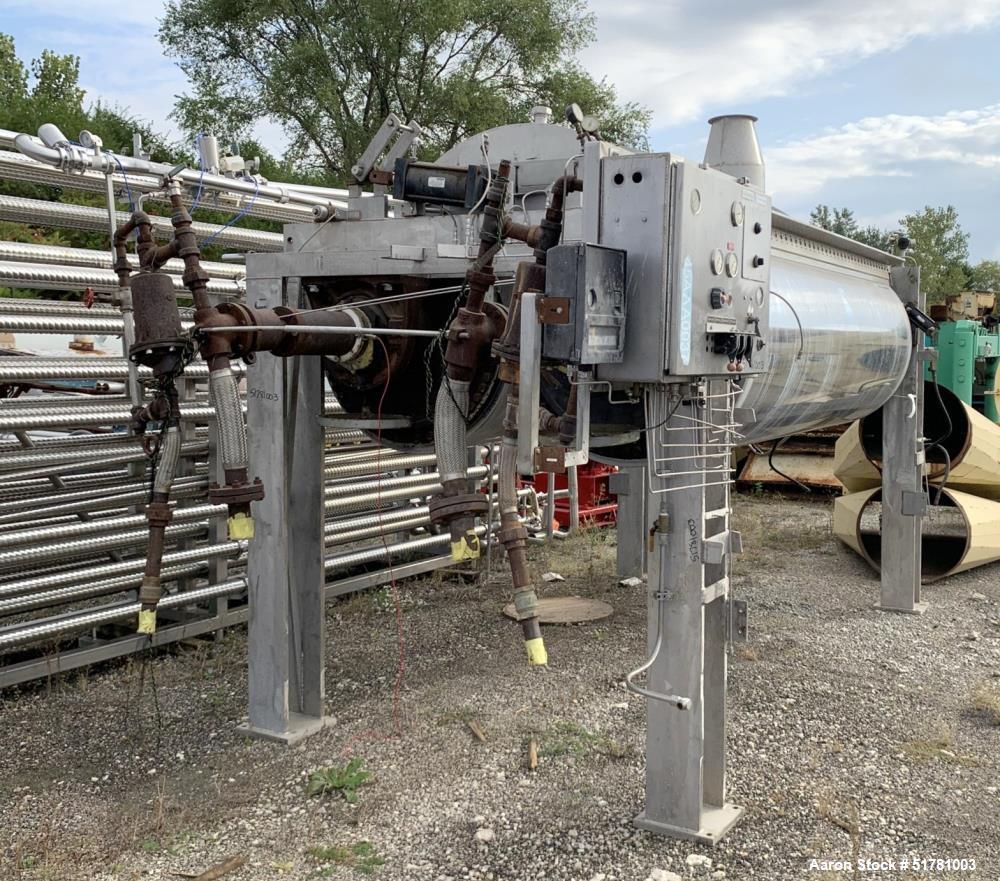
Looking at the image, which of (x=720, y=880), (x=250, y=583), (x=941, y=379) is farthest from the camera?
(x=941, y=379)

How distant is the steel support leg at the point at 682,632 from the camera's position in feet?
12.5

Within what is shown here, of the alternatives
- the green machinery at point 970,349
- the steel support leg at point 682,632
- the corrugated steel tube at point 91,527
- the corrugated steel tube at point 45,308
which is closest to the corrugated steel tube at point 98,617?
the corrugated steel tube at point 91,527

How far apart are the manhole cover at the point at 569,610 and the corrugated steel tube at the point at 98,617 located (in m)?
1.90

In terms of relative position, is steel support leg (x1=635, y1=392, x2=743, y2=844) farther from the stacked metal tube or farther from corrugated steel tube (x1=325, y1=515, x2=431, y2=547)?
corrugated steel tube (x1=325, y1=515, x2=431, y2=547)

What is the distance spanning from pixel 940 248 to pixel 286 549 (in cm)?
4654

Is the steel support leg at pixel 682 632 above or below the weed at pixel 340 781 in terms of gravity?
above

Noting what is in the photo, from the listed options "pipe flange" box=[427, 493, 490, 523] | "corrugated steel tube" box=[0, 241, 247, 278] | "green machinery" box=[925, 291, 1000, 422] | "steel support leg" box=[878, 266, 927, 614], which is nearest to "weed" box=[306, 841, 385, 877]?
"pipe flange" box=[427, 493, 490, 523]

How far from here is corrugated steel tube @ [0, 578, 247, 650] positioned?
513 cm

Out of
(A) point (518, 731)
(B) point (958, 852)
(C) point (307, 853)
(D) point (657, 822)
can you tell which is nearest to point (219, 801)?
(C) point (307, 853)

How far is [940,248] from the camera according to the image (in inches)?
1797

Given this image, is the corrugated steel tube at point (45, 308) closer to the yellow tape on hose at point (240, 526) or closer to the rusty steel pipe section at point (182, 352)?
the rusty steel pipe section at point (182, 352)

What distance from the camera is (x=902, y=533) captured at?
24.5 feet

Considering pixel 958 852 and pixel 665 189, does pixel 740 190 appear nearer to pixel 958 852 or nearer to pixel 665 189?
pixel 665 189

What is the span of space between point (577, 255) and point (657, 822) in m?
2.15
